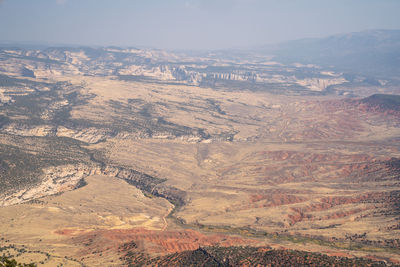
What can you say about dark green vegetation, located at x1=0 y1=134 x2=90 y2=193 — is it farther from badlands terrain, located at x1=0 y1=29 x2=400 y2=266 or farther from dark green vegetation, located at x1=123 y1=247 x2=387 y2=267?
dark green vegetation, located at x1=123 y1=247 x2=387 y2=267

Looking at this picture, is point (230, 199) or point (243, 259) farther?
point (230, 199)

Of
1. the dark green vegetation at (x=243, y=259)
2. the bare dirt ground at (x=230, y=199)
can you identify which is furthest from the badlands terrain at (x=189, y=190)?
the bare dirt ground at (x=230, y=199)

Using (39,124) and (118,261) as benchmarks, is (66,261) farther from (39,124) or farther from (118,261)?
(39,124)

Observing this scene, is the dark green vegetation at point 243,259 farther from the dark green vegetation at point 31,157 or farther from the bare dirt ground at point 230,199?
the dark green vegetation at point 31,157

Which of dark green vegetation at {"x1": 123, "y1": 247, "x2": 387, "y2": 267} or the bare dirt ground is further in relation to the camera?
the bare dirt ground

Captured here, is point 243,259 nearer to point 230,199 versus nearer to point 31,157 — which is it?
point 230,199

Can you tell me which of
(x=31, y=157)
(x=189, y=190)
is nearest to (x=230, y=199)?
(x=189, y=190)

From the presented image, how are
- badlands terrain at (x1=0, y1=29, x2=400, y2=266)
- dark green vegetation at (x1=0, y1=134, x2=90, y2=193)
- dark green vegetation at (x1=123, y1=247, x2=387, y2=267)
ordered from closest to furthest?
dark green vegetation at (x1=123, y1=247, x2=387, y2=267)
badlands terrain at (x1=0, y1=29, x2=400, y2=266)
dark green vegetation at (x1=0, y1=134, x2=90, y2=193)

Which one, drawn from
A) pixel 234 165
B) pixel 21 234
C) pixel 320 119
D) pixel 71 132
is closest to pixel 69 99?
pixel 71 132

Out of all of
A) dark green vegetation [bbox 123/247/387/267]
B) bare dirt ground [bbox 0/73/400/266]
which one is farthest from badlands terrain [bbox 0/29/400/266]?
bare dirt ground [bbox 0/73/400/266]
